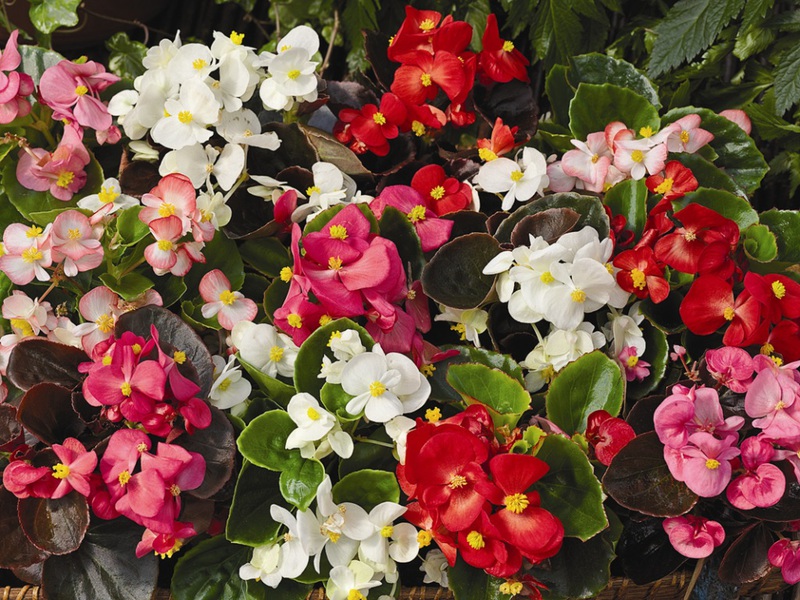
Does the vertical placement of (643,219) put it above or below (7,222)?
above

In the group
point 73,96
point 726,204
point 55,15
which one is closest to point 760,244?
point 726,204

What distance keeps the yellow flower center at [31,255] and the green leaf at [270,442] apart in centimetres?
26

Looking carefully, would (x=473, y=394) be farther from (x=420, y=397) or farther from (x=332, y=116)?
(x=332, y=116)

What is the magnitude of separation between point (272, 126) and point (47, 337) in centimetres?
34

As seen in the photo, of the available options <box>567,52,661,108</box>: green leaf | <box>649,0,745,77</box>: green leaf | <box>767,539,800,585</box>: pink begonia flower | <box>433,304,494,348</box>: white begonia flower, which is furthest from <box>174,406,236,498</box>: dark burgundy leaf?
<box>649,0,745,77</box>: green leaf

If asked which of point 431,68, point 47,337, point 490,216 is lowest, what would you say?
point 47,337

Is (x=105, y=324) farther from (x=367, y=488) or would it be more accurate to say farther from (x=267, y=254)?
(x=367, y=488)

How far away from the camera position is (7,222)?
911mm

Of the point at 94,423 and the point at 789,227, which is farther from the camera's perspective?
the point at 789,227

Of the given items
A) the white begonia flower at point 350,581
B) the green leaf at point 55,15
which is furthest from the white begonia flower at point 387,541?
the green leaf at point 55,15

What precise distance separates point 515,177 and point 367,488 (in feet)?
1.20

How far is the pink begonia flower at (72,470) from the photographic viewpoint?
0.69 m

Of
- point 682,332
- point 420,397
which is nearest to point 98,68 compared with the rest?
point 420,397

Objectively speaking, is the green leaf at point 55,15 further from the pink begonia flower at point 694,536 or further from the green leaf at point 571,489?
the pink begonia flower at point 694,536
